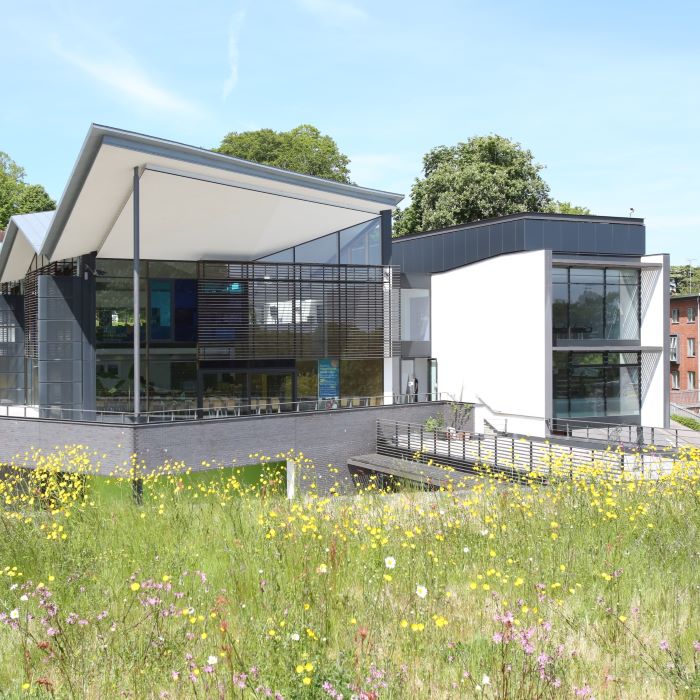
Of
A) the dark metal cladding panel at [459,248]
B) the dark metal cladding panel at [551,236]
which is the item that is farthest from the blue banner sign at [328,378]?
the dark metal cladding panel at [551,236]

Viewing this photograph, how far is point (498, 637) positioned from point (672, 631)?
1.65 meters

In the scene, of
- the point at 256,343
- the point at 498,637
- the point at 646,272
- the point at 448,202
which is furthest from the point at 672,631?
the point at 448,202

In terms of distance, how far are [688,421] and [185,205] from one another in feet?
104

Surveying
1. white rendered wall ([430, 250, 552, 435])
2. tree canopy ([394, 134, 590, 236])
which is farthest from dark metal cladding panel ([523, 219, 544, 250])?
tree canopy ([394, 134, 590, 236])

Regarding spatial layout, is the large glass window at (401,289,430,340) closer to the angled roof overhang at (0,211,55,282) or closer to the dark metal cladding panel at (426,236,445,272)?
the dark metal cladding panel at (426,236,445,272)

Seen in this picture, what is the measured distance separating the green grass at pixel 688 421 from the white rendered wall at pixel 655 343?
12571 mm

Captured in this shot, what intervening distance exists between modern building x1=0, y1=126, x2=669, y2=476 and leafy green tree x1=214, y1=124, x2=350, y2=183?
30479 millimetres

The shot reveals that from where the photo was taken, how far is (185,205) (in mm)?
21109

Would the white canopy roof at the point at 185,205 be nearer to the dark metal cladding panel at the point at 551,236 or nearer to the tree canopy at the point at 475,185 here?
the dark metal cladding panel at the point at 551,236

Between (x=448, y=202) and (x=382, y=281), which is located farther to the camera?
(x=448, y=202)

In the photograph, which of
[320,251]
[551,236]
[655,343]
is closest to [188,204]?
[320,251]

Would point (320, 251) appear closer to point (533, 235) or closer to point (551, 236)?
point (533, 235)

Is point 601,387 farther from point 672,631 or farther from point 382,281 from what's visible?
point 672,631

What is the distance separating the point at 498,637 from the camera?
3.92 m
